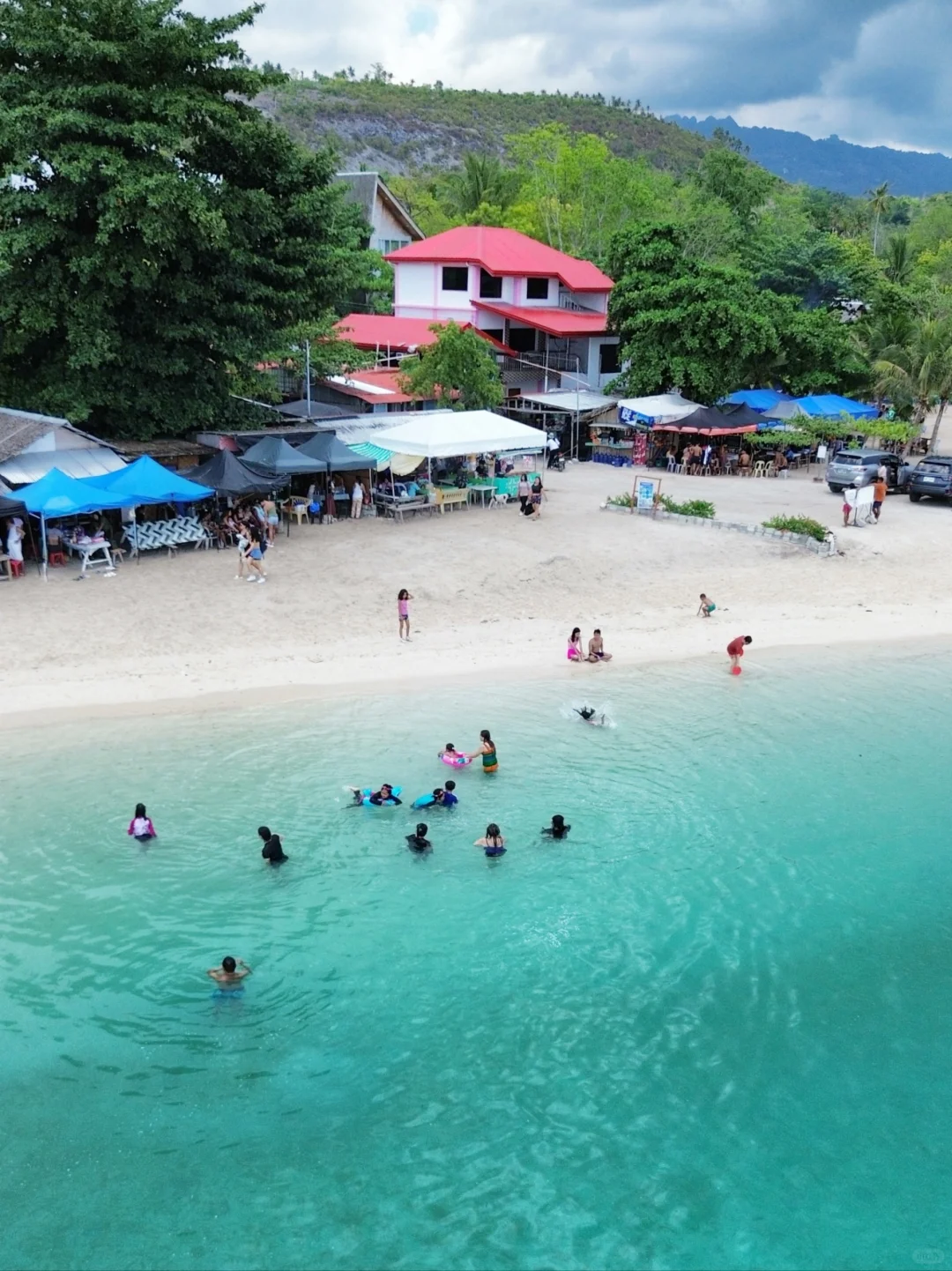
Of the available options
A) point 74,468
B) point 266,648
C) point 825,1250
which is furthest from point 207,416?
point 825,1250

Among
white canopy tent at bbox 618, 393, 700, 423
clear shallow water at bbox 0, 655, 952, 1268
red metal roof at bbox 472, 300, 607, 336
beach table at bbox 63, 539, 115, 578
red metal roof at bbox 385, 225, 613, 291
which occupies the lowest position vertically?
clear shallow water at bbox 0, 655, 952, 1268

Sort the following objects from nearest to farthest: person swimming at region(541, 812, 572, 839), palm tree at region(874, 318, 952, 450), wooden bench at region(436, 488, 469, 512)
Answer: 1. person swimming at region(541, 812, 572, 839)
2. wooden bench at region(436, 488, 469, 512)
3. palm tree at region(874, 318, 952, 450)

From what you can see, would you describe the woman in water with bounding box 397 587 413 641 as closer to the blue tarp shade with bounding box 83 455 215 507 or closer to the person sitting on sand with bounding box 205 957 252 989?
the blue tarp shade with bounding box 83 455 215 507

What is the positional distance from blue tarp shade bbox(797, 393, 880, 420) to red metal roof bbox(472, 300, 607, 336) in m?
9.55

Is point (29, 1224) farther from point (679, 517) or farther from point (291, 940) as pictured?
point (679, 517)

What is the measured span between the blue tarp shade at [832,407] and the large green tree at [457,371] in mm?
12218

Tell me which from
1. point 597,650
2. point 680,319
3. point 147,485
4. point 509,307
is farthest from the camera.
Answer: point 509,307

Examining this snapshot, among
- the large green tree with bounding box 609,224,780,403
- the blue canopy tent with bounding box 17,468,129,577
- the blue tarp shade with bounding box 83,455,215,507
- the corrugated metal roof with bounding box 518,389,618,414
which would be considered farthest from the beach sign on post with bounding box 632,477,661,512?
the blue canopy tent with bounding box 17,468,129,577

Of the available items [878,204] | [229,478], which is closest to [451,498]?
[229,478]

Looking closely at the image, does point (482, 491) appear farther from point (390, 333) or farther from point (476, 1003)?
point (476, 1003)

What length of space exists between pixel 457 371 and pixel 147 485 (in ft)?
43.9

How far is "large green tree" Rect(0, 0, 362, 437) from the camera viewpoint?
2330 centimetres

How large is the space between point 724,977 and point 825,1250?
3.33 meters

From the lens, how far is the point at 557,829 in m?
14.1
